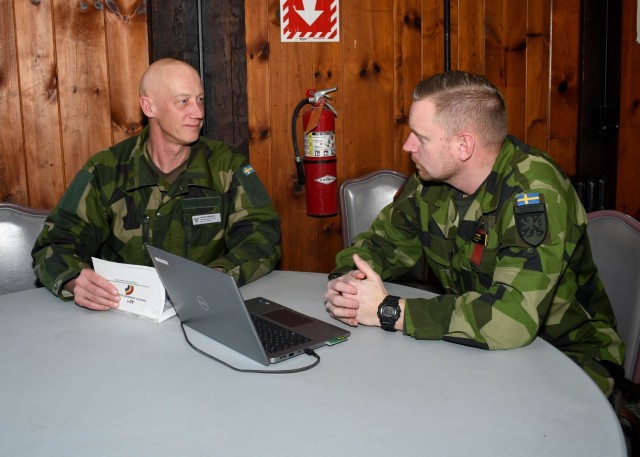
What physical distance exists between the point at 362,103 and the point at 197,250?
1.41 metres

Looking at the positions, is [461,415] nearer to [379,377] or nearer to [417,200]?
[379,377]

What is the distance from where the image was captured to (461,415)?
1141 millimetres

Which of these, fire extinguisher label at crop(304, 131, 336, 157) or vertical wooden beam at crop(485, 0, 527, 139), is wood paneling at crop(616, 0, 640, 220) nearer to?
vertical wooden beam at crop(485, 0, 527, 139)

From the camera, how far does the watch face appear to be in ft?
5.06

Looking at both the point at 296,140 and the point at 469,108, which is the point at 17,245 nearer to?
the point at 296,140

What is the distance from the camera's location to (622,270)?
70.0 inches

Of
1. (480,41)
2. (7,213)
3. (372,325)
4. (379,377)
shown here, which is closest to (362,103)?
(480,41)

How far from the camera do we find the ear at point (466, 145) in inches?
70.2

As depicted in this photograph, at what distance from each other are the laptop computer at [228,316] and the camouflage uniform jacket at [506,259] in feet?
0.75

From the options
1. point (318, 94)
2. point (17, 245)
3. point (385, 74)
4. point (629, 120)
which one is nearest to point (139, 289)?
point (17, 245)

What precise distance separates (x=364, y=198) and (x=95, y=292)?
57.4 inches

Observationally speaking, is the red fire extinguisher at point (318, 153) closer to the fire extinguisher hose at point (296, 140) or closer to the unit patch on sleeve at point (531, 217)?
the fire extinguisher hose at point (296, 140)

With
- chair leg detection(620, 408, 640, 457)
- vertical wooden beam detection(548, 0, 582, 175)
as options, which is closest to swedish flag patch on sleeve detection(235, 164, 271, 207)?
chair leg detection(620, 408, 640, 457)

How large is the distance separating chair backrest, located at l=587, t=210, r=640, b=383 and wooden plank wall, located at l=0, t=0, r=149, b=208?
2.00m
